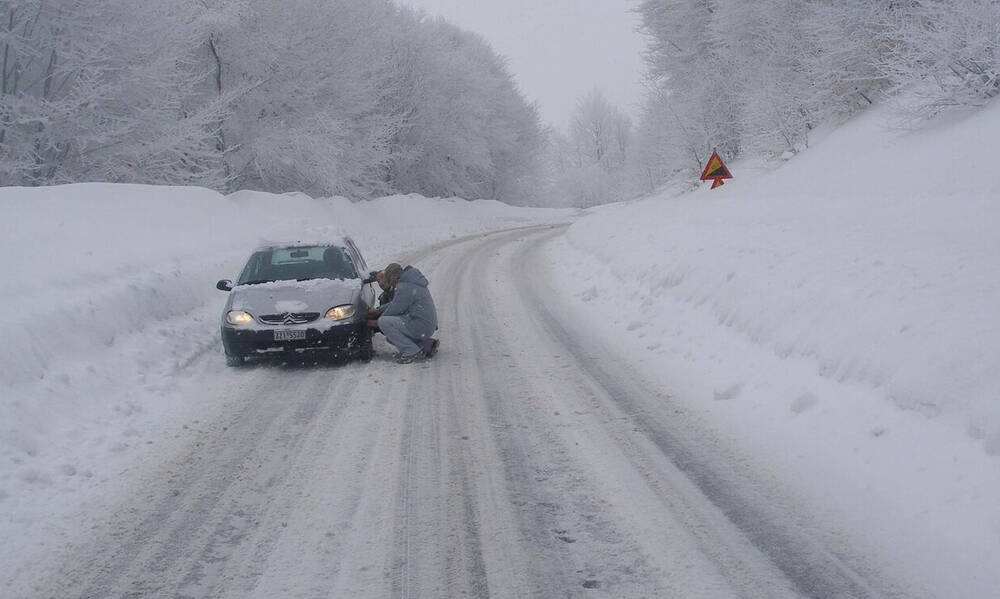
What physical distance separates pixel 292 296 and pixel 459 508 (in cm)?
503

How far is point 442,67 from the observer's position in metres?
44.4

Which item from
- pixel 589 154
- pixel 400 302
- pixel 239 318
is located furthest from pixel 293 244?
pixel 589 154

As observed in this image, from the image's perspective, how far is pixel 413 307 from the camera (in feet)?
30.1

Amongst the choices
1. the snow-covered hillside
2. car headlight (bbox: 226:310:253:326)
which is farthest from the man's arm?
the snow-covered hillside

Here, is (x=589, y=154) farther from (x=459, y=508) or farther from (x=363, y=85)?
(x=459, y=508)

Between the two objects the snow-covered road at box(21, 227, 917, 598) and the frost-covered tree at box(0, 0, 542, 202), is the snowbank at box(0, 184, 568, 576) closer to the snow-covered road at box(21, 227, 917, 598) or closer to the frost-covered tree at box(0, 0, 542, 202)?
the snow-covered road at box(21, 227, 917, 598)

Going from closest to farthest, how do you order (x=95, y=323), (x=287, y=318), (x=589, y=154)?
(x=287, y=318) < (x=95, y=323) < (x=589, y=154)

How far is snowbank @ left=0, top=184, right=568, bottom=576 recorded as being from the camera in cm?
554

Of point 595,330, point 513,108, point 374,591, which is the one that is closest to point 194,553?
point 374,591

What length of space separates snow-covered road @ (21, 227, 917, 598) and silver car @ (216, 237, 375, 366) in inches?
33.3

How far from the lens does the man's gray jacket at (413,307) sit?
9.07 m

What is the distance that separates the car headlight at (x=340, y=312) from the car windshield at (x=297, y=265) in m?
1.11

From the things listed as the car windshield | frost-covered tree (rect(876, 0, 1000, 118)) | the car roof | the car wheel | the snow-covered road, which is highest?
frost-covered tree (rect(876, 0, 1000, 118))

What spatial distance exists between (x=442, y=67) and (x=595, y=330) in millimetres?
37333
